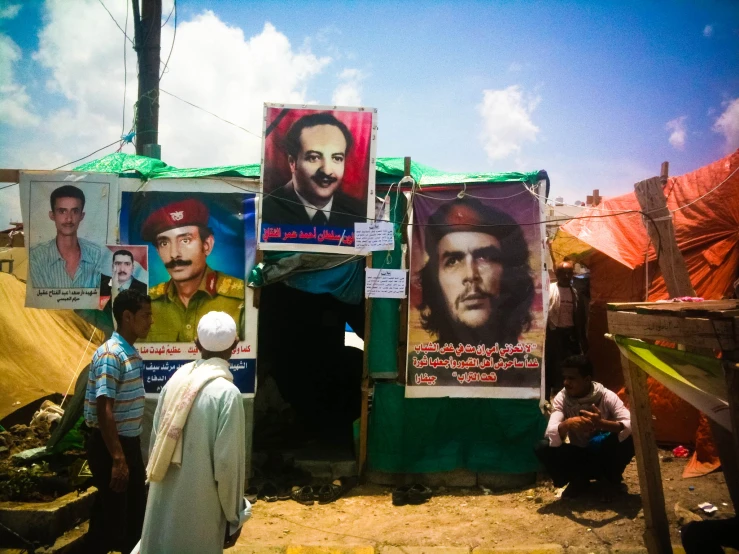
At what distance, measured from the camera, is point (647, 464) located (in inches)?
148

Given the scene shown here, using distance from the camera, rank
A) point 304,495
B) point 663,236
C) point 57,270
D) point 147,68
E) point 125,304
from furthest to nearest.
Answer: point 147,68
point 57,270
point 304,495
point 663,236
point 125,304

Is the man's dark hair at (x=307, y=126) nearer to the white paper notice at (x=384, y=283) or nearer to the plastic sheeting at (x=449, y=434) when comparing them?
the white paper notice at (x=384, y=283)

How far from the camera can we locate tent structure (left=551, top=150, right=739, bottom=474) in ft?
22.3

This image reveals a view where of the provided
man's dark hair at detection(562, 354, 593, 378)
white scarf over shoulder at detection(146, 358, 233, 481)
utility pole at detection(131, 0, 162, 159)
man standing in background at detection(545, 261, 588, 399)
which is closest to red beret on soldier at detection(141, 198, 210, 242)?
utility pole at detection(131, 0, 162, 159)

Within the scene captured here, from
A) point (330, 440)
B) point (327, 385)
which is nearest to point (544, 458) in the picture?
point (330, 440)

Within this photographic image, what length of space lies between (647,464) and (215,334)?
9.94 ft

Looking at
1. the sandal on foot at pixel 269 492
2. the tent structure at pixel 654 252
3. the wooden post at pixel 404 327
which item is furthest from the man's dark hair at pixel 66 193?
the tent structure at pixel 654 252

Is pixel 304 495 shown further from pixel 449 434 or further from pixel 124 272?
pixel 124 272

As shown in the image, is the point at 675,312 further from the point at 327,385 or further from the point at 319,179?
the point at 327,385

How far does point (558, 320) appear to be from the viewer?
7.27 m

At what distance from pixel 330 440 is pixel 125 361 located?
4662 millimetres

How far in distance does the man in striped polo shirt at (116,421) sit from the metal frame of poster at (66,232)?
3.00m

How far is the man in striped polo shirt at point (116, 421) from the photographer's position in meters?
3.70

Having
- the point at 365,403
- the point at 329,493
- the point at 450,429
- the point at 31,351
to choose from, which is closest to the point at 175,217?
the point at 365,403
